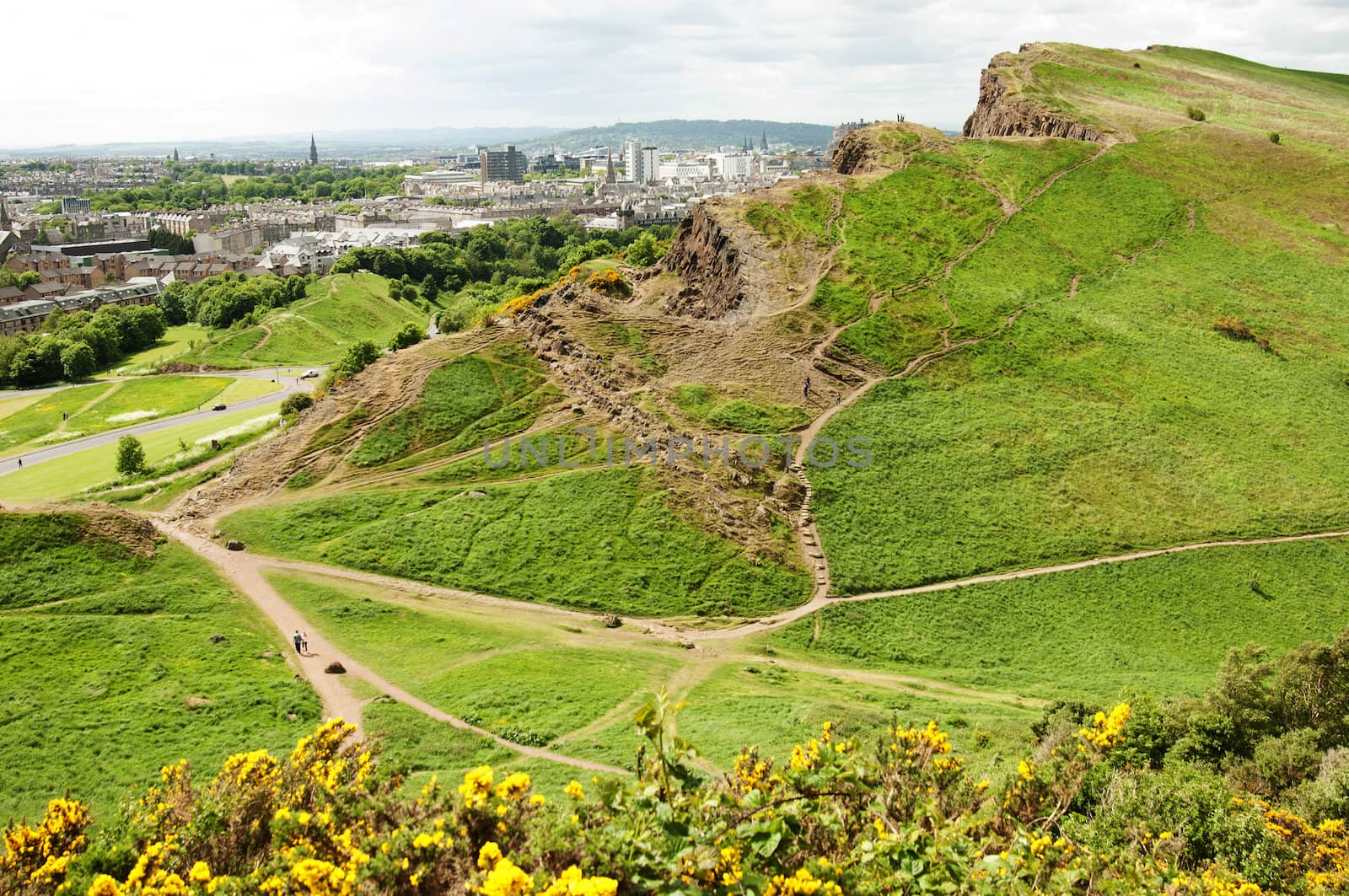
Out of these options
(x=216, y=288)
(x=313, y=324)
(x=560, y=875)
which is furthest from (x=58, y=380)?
(x=560, y=875)

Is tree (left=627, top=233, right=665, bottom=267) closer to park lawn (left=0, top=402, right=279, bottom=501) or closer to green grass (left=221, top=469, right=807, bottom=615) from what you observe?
park lawn (left=0, top=402, right=279, bottom=501)

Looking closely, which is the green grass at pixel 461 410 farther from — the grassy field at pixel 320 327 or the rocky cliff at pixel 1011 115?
the grassy field at pixel 320 327

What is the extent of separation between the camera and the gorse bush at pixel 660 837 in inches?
368

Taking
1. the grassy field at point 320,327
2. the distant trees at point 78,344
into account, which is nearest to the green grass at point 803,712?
the grassy field at point 320,327

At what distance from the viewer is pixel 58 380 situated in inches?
4368

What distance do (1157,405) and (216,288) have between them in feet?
497

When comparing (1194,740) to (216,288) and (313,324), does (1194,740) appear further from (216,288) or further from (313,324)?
(216,288)

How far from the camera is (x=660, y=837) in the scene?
930cm

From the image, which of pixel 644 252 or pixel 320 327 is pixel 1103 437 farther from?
pixel 320 327

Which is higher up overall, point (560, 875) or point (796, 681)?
point (560, 875)

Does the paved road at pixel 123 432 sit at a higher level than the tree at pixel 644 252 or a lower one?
lower

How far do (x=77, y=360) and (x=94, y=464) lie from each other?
187 ft

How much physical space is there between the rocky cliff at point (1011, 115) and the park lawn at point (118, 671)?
85154 mm

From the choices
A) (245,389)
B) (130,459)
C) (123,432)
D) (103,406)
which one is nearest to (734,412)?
(130,459)
